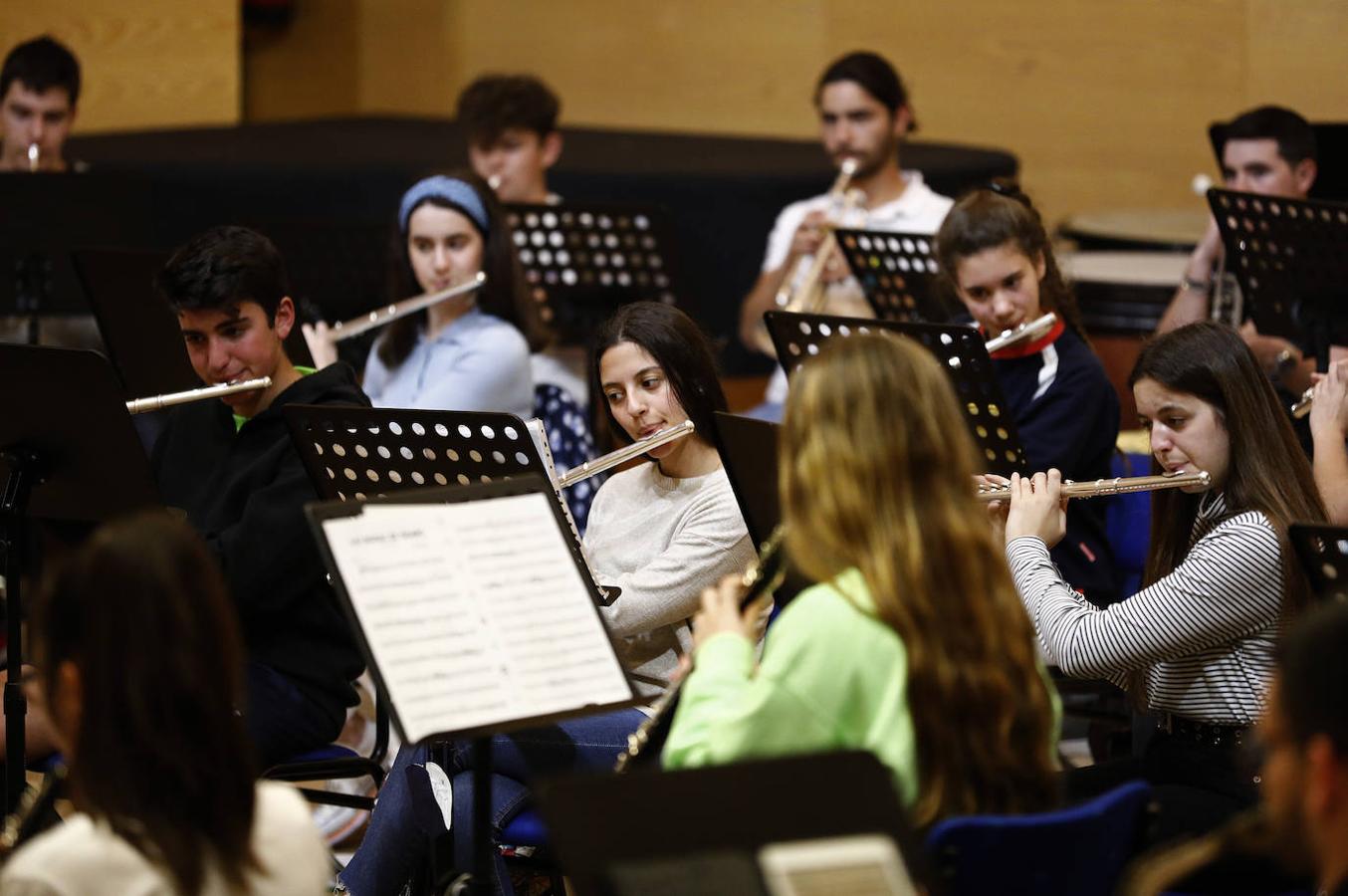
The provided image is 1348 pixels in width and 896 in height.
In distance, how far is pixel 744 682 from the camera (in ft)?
5.47

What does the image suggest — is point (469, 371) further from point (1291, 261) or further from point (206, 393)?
point (1291, 261)

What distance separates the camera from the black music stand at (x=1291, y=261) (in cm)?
313

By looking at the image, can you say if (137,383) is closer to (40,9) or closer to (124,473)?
(124,473)

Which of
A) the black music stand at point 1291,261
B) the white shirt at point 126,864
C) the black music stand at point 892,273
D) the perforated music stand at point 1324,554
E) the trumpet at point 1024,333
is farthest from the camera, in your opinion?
the black music stand at point 892,273

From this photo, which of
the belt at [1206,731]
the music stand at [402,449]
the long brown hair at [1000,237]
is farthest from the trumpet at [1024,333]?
the music stand at [402,449]

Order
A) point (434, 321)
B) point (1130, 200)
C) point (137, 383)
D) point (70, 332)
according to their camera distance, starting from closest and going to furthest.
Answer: point (137, 383), point (434, 321), point (70, 332), point (1130, 200)

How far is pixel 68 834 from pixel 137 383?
194 cm

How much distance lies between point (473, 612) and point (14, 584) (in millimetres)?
905

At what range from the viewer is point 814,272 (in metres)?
4.19

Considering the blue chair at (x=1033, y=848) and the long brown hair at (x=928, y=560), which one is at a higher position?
the long brown hair at (x=928, y=560)

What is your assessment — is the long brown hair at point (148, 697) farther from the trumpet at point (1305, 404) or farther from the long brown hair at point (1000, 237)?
the long brown hair at point (1000, 237)

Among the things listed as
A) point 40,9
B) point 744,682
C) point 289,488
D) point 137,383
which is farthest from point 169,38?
point 744,682

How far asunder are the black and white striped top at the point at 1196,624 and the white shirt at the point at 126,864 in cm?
108

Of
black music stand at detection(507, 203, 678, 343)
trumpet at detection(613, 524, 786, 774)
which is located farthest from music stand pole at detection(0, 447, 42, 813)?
black music stand at detection(507, 203, 678, 343)
